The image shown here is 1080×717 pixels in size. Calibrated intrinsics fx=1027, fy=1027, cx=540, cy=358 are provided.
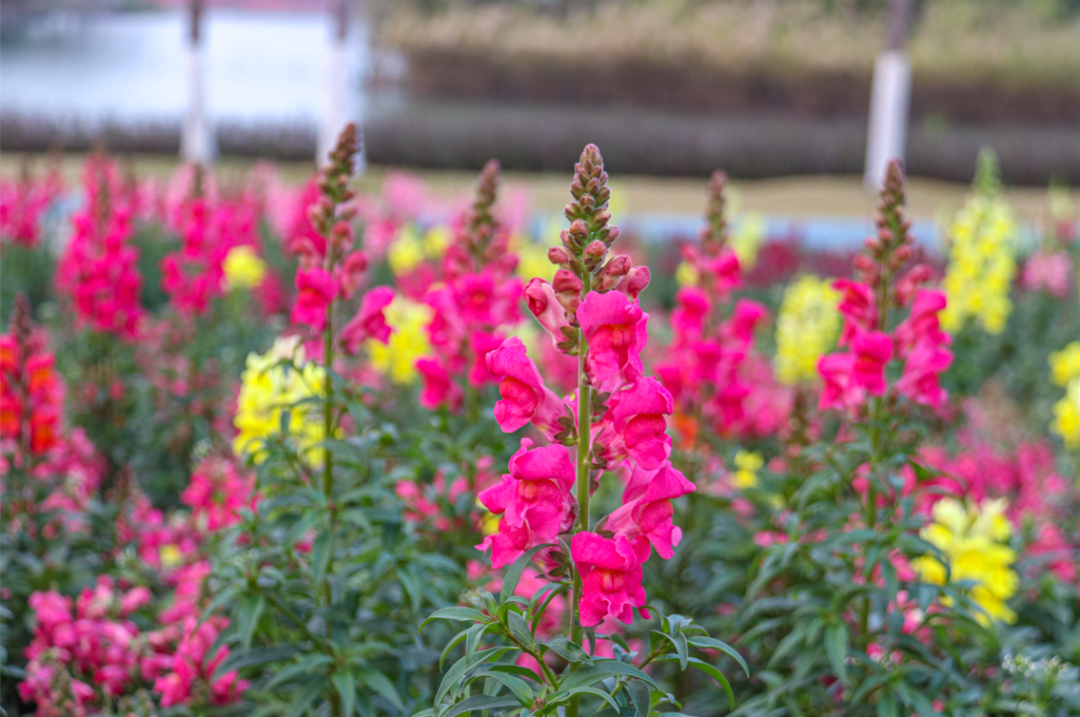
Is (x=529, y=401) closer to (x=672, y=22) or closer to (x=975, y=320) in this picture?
(x=975, y=320)

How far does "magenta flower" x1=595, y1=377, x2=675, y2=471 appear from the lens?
1.52 meters

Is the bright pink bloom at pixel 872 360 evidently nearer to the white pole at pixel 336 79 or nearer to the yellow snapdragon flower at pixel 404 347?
the yellow snapdragon flower at pixel 404 347

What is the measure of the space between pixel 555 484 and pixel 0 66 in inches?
1060

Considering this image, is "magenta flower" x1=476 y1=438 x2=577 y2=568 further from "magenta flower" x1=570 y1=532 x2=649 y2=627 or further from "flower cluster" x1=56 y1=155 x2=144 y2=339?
"flower cluster" x1=56 y1=155 x2=144 y2=339

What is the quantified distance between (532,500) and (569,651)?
0.23 m

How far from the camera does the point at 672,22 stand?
22.9m

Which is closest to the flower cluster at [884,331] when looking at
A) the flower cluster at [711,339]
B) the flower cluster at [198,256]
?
the flower cluster at [711,339]

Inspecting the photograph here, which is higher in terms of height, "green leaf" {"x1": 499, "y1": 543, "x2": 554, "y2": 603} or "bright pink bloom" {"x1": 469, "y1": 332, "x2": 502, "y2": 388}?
"bright pink bloom" {"x1": 469, "y1": 332, "x2": 502, "y2": 388}

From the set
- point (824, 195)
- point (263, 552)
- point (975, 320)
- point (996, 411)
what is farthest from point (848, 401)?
point (824, 195)

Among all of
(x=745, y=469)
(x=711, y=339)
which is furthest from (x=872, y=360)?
(x=745, y=469)

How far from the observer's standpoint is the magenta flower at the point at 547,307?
5.19ft

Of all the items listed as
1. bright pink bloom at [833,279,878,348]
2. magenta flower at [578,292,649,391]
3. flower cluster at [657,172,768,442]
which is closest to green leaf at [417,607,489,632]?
magenta flower at [578,292,649,391]

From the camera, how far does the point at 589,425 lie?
1599 mm

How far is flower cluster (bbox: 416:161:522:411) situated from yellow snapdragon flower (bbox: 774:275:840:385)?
9.81 ft
